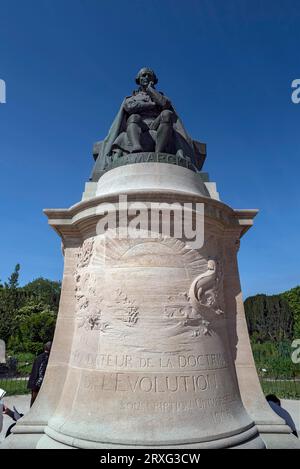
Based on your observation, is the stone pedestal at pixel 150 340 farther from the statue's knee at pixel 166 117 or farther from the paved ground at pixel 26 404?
the paved ground at pixel 26 404

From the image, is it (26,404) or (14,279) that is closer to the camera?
(26,404)

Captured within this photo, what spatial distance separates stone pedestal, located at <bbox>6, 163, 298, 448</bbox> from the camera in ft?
13.3

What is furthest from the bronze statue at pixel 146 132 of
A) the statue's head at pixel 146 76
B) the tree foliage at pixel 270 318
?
the tree foliage at pixel 270 318

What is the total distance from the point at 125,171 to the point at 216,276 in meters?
2.38

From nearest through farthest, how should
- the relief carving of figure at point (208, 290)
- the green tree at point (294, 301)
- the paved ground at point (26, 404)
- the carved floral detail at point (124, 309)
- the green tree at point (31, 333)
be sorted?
the carved floral detail at point (124, 309) < the relief carving of figure at point (208, 290) < the paved ground at point (26, 404) < the green tree at point (31, 333) < the green tree at point (294, 301)

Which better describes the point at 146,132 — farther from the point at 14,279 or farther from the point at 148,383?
the point at 14,279

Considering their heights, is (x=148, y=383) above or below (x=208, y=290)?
below

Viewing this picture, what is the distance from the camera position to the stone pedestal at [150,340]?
13.3ft

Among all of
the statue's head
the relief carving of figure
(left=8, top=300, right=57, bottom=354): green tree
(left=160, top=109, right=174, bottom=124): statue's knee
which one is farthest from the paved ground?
(left=8, top=300, right=57, bottom=354): green tree

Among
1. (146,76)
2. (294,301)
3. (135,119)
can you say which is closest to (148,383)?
(135,119)

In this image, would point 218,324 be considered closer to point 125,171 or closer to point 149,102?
point 125,171

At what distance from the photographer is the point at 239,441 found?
161 inches

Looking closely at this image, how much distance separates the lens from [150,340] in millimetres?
4320

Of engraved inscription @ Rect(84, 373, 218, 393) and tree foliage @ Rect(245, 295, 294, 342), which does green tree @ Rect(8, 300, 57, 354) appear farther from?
engraved inscription @ Rect(84, 373, 218, 393)
